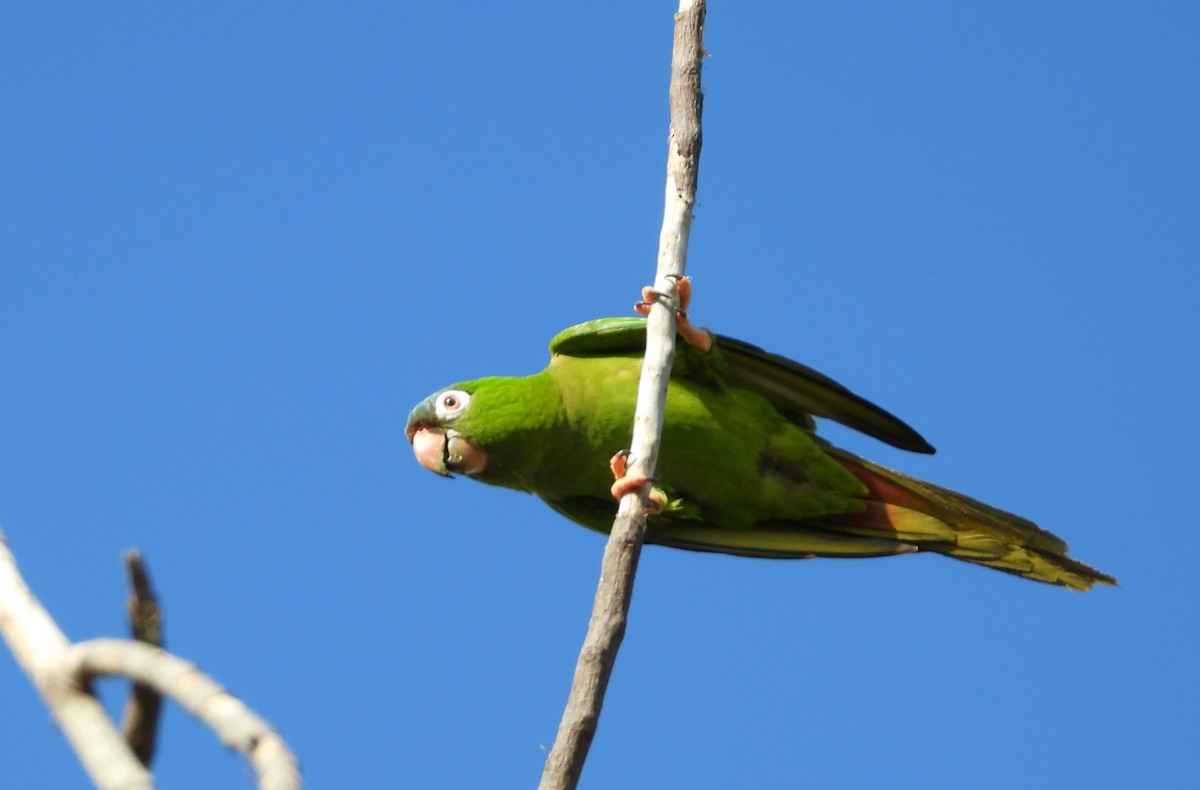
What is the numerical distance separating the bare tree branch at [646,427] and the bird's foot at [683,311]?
3 cm

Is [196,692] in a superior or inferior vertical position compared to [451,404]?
inferior

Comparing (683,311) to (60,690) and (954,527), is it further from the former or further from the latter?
(60,690)

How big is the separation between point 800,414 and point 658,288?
213 centimetres

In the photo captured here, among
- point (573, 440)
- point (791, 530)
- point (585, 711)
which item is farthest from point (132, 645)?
point (791, 530)

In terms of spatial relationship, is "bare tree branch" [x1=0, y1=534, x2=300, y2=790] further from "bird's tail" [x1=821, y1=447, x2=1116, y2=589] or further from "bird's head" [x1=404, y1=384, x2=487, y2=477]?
"bird's tail" [x1=821, y1=447, x2=1116, y2=589]

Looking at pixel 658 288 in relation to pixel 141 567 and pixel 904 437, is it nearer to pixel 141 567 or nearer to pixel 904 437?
pixel 904 437

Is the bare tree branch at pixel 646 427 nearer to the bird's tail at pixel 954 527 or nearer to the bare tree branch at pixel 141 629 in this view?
the bare tree branch at pixel 141 629

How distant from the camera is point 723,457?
652 cm

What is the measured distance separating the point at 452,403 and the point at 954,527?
2.66 m

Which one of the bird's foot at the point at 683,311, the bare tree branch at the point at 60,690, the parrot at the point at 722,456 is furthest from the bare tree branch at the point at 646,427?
the bare tree branch at the point at 60,690

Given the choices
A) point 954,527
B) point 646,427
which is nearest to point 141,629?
point 646,427

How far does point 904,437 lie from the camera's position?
677 centimetres

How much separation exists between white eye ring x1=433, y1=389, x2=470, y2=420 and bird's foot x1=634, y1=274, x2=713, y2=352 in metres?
1.14

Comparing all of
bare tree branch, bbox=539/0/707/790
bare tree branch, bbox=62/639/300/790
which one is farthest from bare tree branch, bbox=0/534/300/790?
bare tree branch, bbox=539/0/707/790
